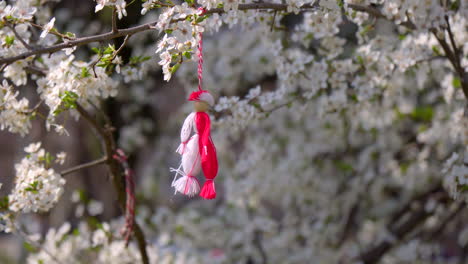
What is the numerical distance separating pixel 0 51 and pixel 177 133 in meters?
3.93

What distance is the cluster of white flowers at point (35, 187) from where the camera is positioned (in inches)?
89.4

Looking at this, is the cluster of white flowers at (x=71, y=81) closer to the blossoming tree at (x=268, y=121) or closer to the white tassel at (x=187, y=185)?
the blossoming tree at (x=268, y=121)

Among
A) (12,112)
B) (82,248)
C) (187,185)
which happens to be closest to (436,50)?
(187,185)

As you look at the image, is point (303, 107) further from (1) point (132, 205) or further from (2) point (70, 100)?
(2) point (70, 100)

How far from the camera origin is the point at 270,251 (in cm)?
445

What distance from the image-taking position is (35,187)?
226cm

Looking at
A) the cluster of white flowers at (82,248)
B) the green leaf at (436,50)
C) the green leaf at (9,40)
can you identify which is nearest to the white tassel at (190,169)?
the green leaf at (9,40)

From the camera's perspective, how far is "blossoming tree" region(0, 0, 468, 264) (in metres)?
2.21

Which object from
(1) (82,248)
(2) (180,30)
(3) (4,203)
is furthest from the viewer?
(1) (82,248)

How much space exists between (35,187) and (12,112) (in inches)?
13.9

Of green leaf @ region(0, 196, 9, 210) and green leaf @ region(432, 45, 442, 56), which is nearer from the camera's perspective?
green leaf @ region(0, 196, 9, 210)

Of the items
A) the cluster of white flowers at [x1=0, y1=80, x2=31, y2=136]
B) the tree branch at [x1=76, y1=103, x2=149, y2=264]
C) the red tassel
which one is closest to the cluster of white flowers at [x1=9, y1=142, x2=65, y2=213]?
the cluster of white flowers at [x1=0, y1=80, x2=31, y2=136]

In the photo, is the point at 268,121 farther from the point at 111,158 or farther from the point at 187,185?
the point at 187,185

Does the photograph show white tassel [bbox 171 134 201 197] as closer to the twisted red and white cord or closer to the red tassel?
the red tassel
